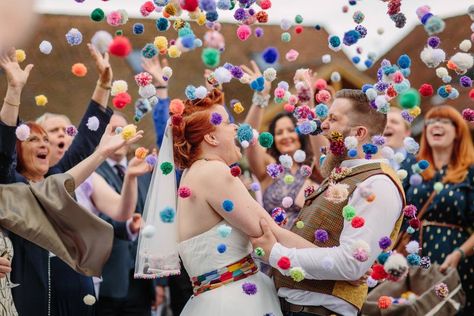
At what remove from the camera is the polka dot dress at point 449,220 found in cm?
474

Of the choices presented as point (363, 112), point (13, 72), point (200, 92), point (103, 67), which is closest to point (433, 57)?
point (363, 112)

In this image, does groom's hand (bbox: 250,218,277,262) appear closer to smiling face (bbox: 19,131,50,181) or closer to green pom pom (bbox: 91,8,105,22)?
green pom pom (bbox: 91,8,105,22)

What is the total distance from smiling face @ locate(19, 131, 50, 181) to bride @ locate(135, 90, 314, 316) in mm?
864

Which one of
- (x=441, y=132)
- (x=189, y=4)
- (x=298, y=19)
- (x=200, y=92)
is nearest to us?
(x=189, y=4)

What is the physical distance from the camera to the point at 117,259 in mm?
4344

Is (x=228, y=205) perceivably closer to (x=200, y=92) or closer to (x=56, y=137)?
(x=200, y=92)

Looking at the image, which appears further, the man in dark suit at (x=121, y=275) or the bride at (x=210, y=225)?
the man in dark suit at (x=121, y=275)

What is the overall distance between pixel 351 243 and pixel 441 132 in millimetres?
2570

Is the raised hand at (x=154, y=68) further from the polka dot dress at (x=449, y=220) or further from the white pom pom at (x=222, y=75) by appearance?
the polka dot dress at (x=449, y=220)

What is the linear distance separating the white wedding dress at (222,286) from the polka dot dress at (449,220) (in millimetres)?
2246

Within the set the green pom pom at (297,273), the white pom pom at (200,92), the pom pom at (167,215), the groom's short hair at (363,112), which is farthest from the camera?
the groom's short hair at (363,112)

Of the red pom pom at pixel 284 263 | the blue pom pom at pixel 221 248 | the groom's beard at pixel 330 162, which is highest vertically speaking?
the groom's beard at pixel 330 162

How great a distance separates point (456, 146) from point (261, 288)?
8.93 feet

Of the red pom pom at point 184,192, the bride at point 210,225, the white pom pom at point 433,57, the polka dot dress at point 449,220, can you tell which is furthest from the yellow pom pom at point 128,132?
the polka dot dress at point 449,220
